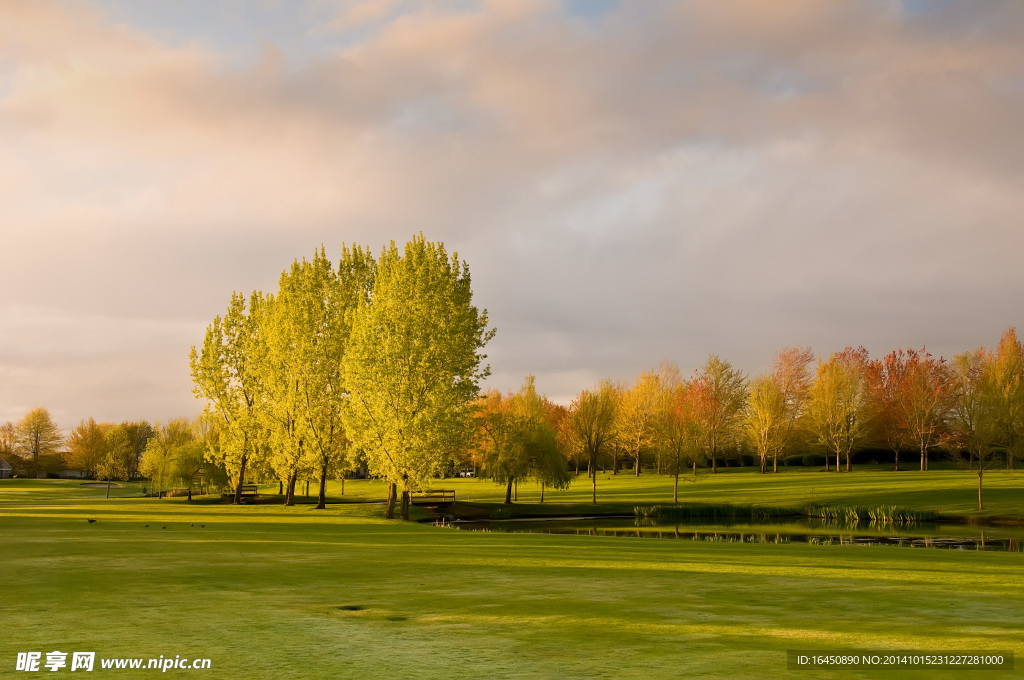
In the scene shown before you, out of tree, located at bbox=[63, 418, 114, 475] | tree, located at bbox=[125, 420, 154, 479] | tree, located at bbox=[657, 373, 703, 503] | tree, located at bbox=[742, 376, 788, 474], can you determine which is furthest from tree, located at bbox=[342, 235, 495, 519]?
tree, located at bbox=[125, 420, 154, 479]

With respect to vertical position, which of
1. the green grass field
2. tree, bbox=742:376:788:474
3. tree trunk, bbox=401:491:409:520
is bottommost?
tree trunk, bbox=401:491:409:520

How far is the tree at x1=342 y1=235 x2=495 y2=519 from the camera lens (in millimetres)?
43469

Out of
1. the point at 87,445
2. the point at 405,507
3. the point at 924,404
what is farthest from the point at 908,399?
the point at 87,445

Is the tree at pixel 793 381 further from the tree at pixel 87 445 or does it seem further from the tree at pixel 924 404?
the tree at pixel 87 445

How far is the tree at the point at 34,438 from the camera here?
148 m

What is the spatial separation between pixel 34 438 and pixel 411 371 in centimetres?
13683

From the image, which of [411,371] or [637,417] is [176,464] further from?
[637,417]

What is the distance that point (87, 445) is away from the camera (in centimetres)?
13638

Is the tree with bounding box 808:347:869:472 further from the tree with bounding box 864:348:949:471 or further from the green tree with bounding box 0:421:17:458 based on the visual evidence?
the green tree with bounding box 0:421:17:458

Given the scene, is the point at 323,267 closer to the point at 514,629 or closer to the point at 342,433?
the point at 342,433

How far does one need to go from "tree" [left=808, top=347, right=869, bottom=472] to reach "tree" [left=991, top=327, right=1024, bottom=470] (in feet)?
44.3

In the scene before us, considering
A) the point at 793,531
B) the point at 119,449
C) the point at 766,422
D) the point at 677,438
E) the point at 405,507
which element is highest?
the point at 766,422

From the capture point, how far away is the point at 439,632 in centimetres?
1090

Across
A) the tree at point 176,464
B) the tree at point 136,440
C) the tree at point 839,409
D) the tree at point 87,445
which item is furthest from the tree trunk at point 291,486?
the tree at point 136,440
